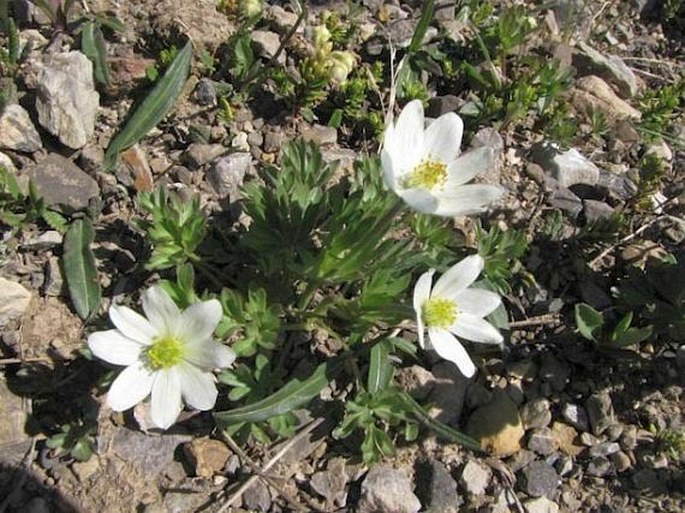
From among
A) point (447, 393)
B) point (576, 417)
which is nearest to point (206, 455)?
point (447, 393)

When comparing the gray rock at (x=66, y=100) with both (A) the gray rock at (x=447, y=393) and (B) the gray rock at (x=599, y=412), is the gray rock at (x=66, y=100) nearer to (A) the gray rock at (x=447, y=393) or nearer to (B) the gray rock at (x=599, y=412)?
(A) the gray rock at (x=447, y=393)

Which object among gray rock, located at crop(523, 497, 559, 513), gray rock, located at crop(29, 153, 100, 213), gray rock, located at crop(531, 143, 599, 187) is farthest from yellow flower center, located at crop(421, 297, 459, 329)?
gray rock, located at crop(29, 153, 100, 213)

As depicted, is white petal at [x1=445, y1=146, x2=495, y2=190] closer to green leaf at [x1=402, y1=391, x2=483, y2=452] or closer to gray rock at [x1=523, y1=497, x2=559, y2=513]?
green leaf at [x1=402, y1=391, x2=483, y2=452]

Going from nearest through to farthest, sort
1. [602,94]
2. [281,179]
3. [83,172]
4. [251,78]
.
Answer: [281,179], [83,172], [251,78], [602,94]

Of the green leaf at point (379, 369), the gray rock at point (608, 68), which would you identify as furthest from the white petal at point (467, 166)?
the gray rock at point (608, 68)

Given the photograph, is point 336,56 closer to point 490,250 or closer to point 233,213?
point 233,213

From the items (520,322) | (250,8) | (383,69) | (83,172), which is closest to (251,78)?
(250,8)
